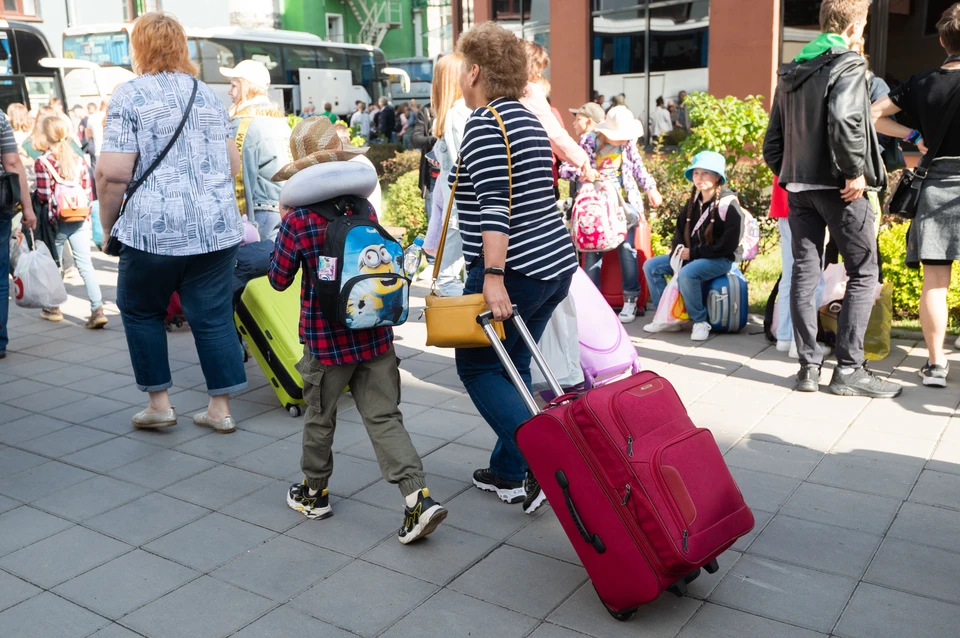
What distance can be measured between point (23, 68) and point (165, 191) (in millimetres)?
18169

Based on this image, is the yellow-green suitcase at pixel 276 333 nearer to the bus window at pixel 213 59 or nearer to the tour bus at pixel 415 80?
the bus window at pixel 213 59

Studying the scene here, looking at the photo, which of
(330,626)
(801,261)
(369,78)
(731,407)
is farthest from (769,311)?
(369,78)

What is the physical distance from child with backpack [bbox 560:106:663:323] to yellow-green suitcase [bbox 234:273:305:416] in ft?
8.44

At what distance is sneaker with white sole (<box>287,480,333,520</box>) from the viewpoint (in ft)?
12.2

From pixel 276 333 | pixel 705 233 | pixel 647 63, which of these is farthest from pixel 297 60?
pixel 276 333

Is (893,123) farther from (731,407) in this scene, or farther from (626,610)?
(626,610)

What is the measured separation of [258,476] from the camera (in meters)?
4.22

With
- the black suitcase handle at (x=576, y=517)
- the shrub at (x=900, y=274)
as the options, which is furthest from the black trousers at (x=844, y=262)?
the black suitcase handle at (x=576, y=517)

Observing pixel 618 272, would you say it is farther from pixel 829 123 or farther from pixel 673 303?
pixel 829 123

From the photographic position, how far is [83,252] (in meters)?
7.66

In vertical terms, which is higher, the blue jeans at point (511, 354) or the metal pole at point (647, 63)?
the metal pole at point (647, 63)

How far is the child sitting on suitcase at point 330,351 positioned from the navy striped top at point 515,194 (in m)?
0.38

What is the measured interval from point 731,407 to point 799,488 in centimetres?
112

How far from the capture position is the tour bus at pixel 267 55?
23.0 m
